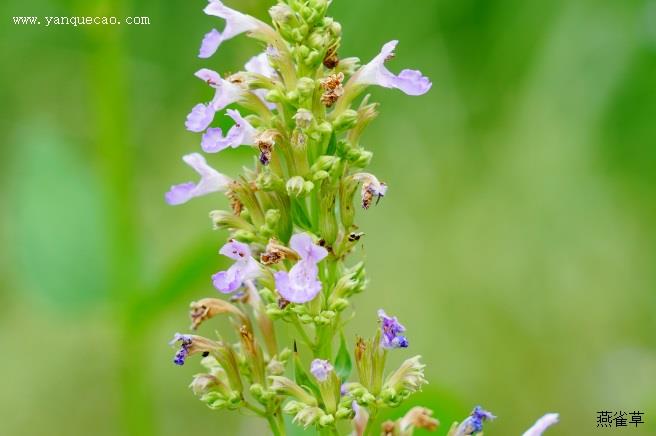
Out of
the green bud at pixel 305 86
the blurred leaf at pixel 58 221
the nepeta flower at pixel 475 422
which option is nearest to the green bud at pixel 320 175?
the green bud at pixel 305 86

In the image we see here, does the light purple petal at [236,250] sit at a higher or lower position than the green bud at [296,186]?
lower

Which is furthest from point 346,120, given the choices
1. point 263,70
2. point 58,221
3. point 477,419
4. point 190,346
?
point 58,221

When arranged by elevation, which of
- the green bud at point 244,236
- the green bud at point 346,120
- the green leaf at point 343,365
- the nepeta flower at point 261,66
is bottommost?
the green leaf at point 343,365

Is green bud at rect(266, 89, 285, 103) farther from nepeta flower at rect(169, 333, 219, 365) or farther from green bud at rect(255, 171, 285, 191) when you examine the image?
nepeta flower at rect(169, 333, 219, 365)

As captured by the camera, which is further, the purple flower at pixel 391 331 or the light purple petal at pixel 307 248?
the purple flower at pixel 391 331

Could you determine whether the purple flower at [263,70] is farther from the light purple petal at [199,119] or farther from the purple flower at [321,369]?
the purple flower at [321,369]

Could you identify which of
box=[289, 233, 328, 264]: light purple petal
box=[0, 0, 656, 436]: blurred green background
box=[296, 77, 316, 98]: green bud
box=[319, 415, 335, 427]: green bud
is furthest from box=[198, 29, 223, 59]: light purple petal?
box=[0, 0, 656, 436]: blurred green background

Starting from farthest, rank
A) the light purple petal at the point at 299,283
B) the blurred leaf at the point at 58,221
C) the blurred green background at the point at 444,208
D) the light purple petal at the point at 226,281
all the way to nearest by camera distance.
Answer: the blurred green background at the point at 444,208, the blurred leaf at the point at 58,221, the light purple petal at the point at 226,281, the light purple petal at the point at 299,283

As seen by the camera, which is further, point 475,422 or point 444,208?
point 444,208

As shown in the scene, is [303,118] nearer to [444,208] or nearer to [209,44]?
[209,44]
